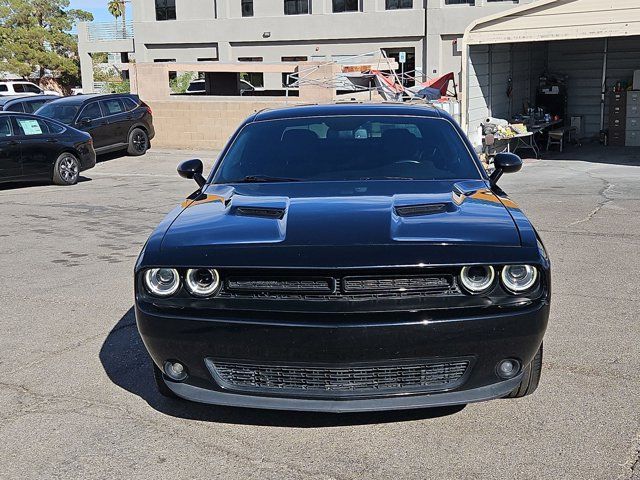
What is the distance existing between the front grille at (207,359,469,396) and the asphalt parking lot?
1.07ft

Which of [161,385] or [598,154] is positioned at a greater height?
[161,385]

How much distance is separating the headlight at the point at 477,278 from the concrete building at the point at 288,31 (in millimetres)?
30285

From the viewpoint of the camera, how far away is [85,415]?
4129mm

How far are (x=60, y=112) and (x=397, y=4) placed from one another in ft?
68.1

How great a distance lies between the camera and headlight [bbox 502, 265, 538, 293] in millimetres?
3549

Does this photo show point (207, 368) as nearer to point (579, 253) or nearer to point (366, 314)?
point (366, 314)

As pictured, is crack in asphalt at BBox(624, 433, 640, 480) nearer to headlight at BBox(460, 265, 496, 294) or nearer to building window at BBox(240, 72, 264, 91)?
headlight at BBox(460, 265, 496, 294)

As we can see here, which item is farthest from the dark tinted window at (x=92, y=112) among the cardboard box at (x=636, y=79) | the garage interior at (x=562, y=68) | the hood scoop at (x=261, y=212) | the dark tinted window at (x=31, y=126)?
the hood scoop at (x=261, y=212)

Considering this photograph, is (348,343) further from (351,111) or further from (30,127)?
(30,127)

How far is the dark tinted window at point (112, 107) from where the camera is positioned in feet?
62.2

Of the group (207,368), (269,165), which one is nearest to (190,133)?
(269,165)

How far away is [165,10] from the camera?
131ft

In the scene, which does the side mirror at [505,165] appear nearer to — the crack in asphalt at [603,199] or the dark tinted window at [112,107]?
the crack in asphalt at [603,199]

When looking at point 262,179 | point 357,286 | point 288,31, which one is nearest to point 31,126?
point 262,179
